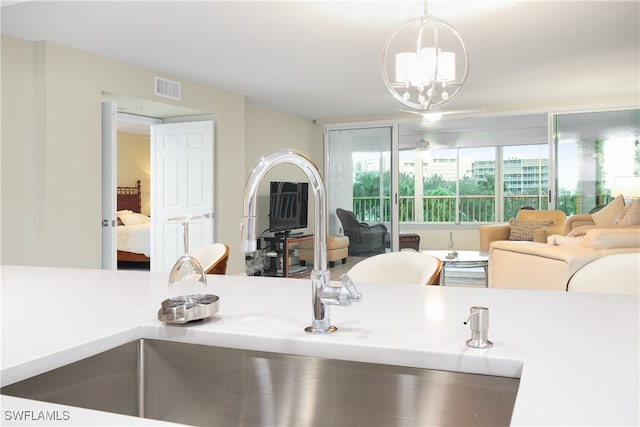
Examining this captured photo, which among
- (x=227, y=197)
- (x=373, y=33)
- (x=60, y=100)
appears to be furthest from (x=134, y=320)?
(x=227, y=197)

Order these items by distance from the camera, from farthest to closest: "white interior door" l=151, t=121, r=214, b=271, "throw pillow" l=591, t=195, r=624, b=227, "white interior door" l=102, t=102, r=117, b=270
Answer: "throw pillow" l=591, t=195, r=624, b=227 → "white interior door" l=151, t=121, r=214, b=271 → "white interior door" l=102, t=102, r=117, b=270

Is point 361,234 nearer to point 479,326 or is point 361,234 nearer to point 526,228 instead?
point 526,228

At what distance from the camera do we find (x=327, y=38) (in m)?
4.45

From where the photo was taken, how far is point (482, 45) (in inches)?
184

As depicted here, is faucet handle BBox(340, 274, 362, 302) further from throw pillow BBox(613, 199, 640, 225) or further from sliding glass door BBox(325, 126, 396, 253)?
sliding glass door BBox(325, 126, 396, 253)

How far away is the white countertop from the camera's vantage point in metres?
0.75

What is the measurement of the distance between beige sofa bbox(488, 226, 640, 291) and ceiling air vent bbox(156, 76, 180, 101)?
3788 mm

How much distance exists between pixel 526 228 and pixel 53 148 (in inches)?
231

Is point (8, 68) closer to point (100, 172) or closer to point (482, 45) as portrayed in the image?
point (100, 172)

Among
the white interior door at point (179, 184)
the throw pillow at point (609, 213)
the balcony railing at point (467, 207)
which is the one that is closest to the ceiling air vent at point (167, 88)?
the white interior door at point (179, 184)

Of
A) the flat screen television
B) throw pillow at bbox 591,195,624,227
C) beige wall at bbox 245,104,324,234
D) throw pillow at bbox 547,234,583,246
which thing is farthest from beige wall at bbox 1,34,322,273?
throw pillow at bbox 591,195,624,227

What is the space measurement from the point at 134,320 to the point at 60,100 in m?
4.06

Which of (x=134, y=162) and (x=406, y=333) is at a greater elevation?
(x=134, y=162)

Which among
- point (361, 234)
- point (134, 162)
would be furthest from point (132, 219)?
point (361, 234)
